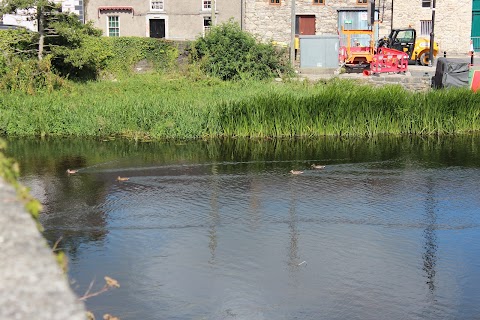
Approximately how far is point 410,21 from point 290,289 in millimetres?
34180

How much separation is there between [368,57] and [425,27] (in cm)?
1285

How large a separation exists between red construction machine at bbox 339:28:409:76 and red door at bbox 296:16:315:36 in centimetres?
884

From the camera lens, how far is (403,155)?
1939 centimetres

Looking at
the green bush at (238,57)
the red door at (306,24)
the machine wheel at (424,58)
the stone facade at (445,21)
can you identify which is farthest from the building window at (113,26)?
the machine wheel at (424,58)

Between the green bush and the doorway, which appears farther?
the doorway

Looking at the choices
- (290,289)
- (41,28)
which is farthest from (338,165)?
(41,28)

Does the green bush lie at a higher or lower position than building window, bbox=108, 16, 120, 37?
lower

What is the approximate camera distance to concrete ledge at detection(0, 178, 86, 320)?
2.81 m

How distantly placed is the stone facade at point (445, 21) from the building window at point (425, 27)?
0.23 meters

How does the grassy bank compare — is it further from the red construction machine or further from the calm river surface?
the red construction machine

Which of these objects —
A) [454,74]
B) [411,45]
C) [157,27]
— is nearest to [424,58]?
[411,45]

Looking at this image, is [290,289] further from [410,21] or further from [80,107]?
[410,21]

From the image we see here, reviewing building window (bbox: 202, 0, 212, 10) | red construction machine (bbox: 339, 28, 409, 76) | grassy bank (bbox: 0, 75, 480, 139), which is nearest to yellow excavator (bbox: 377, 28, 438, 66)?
red construction machine (bbox: 339, 28, 409, 76)

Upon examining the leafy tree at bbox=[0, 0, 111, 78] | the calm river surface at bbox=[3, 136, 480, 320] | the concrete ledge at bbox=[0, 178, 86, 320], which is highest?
the leafy tree at bbox=[0, 0, 111, 78]
